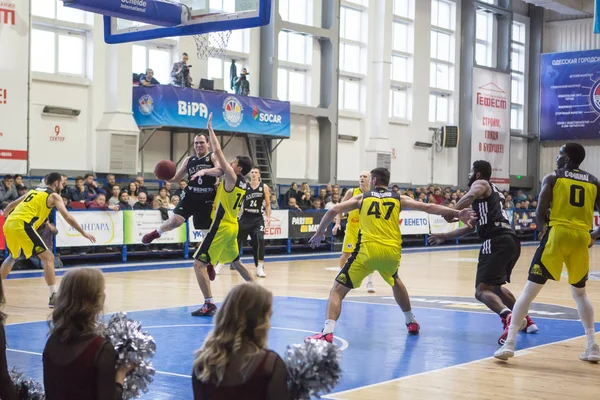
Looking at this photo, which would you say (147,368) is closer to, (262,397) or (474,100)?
(262,397)

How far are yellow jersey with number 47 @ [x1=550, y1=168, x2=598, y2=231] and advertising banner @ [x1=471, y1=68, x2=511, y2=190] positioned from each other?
87.4 ft

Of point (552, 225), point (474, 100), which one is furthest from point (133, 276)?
point (474, 100)

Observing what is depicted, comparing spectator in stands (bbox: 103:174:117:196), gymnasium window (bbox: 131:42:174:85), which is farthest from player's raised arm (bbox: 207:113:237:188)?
gymnasium window (bbox: 131:42:174:85)

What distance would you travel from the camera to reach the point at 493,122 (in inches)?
1407

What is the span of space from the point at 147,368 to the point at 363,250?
5209 mm

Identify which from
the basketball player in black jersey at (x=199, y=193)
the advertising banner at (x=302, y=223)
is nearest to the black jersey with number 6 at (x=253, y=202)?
the basketball player in black jersey at (x=199, y=193)

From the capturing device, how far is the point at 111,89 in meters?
21.8

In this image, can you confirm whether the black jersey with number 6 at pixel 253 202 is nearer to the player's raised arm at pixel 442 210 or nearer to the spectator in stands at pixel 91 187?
the spectator in stands at pixel 91 187

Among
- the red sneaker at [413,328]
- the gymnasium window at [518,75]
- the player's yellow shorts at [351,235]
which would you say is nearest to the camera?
the red sneaker at [413,328]

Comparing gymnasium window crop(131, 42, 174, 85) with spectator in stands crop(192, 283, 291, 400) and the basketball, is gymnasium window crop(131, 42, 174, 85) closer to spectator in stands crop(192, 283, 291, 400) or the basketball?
the basketball

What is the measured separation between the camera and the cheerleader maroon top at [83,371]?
3748mm

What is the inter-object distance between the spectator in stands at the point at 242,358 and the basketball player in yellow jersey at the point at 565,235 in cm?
501

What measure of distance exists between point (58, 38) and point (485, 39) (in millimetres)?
20136

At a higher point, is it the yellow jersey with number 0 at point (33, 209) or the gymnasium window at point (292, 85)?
the gymnasium window at point (292, 85)
